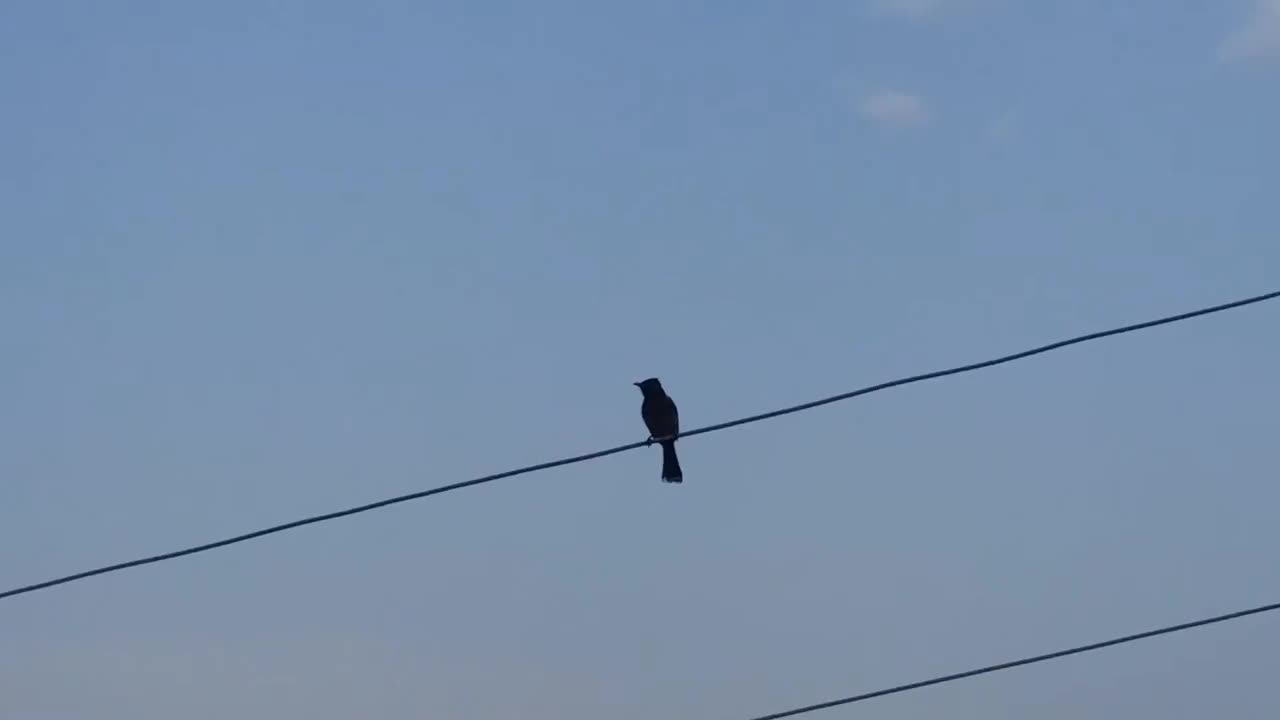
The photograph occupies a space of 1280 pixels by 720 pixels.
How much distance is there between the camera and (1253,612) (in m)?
8.61

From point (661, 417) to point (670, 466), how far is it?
47 cm

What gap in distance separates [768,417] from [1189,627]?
2032 mm

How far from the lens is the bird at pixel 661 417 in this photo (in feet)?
49.1

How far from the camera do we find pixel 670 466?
1494 cm

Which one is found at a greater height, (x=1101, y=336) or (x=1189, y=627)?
(x=1101, y=336)

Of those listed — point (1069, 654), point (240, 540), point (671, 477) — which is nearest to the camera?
point (240, 540)

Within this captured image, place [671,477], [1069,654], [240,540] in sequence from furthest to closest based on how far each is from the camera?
[671,477]
[1069,654]
[240,540]

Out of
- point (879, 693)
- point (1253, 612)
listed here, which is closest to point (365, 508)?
point (879, 693)

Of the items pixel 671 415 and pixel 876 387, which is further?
pixel 671 415

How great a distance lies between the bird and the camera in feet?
49.1

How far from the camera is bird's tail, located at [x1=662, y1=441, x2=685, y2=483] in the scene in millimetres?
14836

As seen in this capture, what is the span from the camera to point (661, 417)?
50.0ft

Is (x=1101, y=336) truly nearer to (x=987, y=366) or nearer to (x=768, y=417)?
(x=987, y=366)

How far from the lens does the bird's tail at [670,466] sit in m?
14.8
